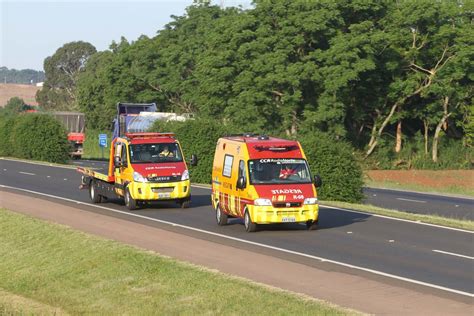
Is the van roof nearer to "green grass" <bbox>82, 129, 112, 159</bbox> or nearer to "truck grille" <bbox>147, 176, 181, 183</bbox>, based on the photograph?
"truck grille" <bbox>147, 176, 181, 183</bbox>

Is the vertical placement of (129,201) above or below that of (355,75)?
below

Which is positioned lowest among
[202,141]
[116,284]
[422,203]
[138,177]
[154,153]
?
[422,203]

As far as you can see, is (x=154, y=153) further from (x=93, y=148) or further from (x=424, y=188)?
(x=93, y=148)

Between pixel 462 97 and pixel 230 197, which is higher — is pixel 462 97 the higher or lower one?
the higher one

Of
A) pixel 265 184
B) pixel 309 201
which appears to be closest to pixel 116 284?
pixel 265 184

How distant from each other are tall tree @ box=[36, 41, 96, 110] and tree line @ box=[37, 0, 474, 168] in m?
99.4

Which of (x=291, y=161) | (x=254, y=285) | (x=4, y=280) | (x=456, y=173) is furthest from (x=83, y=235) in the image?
(x=456, y=173)

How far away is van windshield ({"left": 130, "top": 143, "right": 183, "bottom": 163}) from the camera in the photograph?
29.6 metres

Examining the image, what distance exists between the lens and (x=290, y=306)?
1373 centimetres

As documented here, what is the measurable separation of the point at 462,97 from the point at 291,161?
42363mm

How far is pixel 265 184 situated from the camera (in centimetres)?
2328

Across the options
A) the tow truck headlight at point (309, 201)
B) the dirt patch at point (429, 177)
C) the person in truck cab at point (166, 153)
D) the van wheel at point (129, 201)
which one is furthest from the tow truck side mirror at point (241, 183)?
the dirt patch at point (429, 177)

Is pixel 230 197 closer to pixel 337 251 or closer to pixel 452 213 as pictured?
pixel 337 251

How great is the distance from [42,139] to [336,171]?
32.8m
